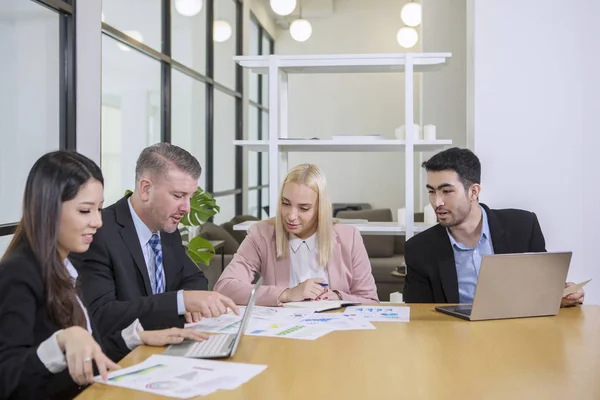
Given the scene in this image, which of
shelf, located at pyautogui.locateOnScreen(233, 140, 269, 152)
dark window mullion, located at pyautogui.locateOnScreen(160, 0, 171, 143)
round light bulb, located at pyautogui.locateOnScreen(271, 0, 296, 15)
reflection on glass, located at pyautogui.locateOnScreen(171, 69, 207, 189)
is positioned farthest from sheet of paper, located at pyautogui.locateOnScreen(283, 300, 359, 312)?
round light bulb, located at pyautogui.locateOnScreen(271, 0, 296, 15)

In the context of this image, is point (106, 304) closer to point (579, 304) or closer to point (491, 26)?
point (579, 304)

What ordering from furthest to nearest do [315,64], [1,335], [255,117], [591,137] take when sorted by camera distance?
1. [255,117]
2. [315,64]
3. [591,137]
4. [1,335]

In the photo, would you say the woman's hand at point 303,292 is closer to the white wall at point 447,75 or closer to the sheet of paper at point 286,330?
the sheet of paper at point 286,330

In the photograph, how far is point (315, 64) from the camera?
3877mm

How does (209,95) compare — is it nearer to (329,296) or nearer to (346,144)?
(346,144)

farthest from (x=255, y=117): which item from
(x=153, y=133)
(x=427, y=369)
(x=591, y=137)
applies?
(x=427, y=369)

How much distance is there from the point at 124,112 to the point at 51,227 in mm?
3399

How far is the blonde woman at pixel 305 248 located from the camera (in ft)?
9.30

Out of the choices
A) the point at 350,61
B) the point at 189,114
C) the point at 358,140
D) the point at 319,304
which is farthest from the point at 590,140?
the point at 189,114

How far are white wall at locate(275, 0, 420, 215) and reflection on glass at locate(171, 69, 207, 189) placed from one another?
338cm

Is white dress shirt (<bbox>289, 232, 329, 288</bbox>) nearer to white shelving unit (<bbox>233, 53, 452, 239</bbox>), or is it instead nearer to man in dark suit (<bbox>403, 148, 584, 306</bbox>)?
man in dark suit (<bbox>403, 148, 584, 306</bbox>)

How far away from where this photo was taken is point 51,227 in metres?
1.65

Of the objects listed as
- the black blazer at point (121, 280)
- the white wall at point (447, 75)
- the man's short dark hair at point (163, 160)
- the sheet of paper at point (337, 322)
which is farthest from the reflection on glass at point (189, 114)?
the sheet of paper at point (337, 322)

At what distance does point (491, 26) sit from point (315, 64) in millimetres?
951
